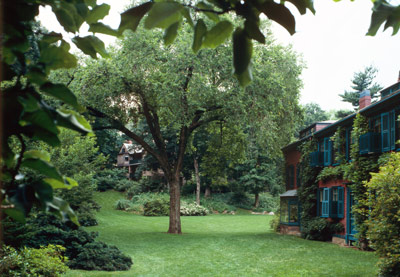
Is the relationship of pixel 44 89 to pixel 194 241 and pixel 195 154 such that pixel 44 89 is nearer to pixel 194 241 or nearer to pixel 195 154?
pixel 194 241

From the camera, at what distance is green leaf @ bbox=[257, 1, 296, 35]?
3.78ft

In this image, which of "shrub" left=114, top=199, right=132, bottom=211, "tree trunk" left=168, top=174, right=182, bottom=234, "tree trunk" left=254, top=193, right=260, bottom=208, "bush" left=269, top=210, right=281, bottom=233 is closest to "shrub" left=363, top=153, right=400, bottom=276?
"tree trunk" left=168, top=174, right=182, bottom=234

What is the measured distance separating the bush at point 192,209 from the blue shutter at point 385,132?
25.0 m

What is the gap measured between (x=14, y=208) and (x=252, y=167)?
44707mm

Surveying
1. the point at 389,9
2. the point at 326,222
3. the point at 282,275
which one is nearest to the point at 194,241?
the point at 326,222

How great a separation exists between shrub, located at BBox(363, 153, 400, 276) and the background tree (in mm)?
39818

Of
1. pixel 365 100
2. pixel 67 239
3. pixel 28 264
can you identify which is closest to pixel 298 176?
pixel 365 100

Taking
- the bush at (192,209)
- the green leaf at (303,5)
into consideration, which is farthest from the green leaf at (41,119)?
the bush at (192,209)

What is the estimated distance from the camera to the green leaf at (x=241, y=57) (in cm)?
108

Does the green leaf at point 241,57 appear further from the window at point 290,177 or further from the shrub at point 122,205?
the shrub at point 122,205

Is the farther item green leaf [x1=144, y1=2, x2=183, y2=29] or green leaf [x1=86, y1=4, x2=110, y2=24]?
green leaf [x1=86, y1=4, x2=110, y2=24]

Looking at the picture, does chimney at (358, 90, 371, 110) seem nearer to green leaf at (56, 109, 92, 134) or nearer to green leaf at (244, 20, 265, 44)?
green leaf at (244, 20, 265, 44)

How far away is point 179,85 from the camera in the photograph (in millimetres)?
17734

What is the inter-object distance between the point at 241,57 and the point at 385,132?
644 inches
